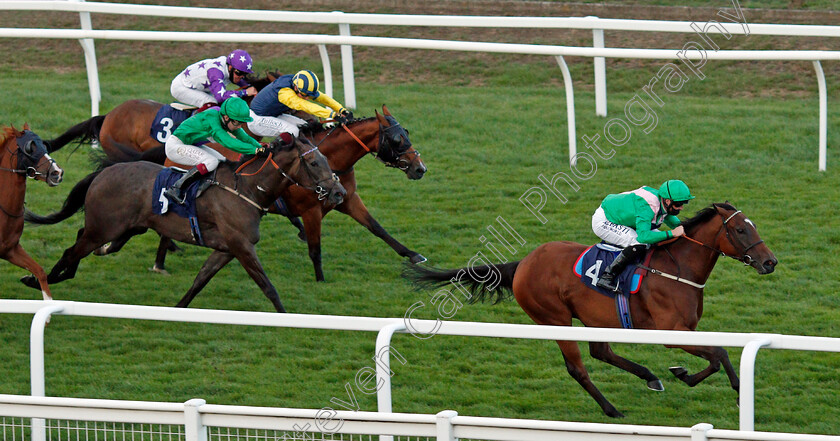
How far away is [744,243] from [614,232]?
0.65m

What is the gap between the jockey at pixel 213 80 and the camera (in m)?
8.12

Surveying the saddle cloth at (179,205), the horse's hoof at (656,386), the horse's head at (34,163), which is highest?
the horse's head at (34,163)

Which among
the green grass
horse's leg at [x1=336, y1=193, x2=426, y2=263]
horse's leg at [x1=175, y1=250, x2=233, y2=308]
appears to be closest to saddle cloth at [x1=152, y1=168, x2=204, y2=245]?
horse's leg at [x1=175, y1=250, x2=233, y2=308]

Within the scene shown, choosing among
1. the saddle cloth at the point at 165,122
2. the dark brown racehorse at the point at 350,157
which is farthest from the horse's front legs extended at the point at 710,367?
the saddle cloth at the point at 165,122

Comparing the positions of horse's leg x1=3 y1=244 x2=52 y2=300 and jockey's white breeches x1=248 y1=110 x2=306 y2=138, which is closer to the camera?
horse's leg x1=3 y1=244 x2=52 y2=300

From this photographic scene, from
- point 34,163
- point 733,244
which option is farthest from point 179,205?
point 733,244

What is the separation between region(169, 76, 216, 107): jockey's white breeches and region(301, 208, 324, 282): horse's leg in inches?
46.8

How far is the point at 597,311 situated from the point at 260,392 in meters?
1.66

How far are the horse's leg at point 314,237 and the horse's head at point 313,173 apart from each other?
2.62 feet

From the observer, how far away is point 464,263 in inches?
307

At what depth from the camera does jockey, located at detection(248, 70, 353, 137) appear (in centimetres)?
786

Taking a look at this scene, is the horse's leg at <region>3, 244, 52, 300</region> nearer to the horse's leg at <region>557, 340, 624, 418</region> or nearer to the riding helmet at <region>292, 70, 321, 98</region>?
the riding helmet at <region>292, 70, 321, 98</region>

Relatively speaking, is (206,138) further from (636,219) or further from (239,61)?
(636,219)

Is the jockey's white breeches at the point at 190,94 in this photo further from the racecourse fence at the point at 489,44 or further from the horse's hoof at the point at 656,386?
the horse's hoof at the point at 656,386
